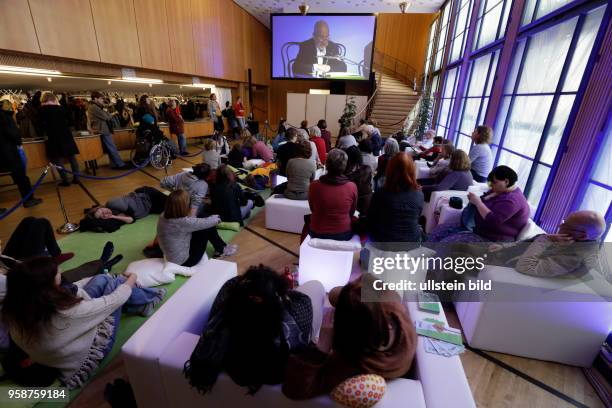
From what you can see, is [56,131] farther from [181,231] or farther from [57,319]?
[57,319]


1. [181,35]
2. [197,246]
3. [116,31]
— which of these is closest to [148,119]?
[116,31]

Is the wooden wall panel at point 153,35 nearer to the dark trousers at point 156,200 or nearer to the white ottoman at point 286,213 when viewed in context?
the dark trousers at point 156,200

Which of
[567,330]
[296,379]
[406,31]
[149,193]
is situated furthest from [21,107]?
[406,31]

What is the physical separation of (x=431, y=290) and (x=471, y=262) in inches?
17.7

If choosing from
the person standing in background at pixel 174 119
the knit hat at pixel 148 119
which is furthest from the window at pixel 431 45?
the knit hat at pixel 148 119

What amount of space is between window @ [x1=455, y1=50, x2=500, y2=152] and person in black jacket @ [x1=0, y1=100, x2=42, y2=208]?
24.7ft

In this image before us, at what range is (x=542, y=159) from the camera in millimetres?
3262

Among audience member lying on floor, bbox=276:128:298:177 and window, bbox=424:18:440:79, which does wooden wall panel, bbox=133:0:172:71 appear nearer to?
audience member lying on floor, bbox=276:128:298:177

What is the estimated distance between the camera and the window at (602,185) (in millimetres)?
2277

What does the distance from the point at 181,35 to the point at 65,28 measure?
3.52m

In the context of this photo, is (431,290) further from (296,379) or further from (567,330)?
(296,379)

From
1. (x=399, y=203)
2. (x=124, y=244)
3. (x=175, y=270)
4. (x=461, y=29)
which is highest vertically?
(x=461, y=29)

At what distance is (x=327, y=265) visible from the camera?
8.01ft

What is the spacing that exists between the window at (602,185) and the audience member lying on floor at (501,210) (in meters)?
A: 0.58
